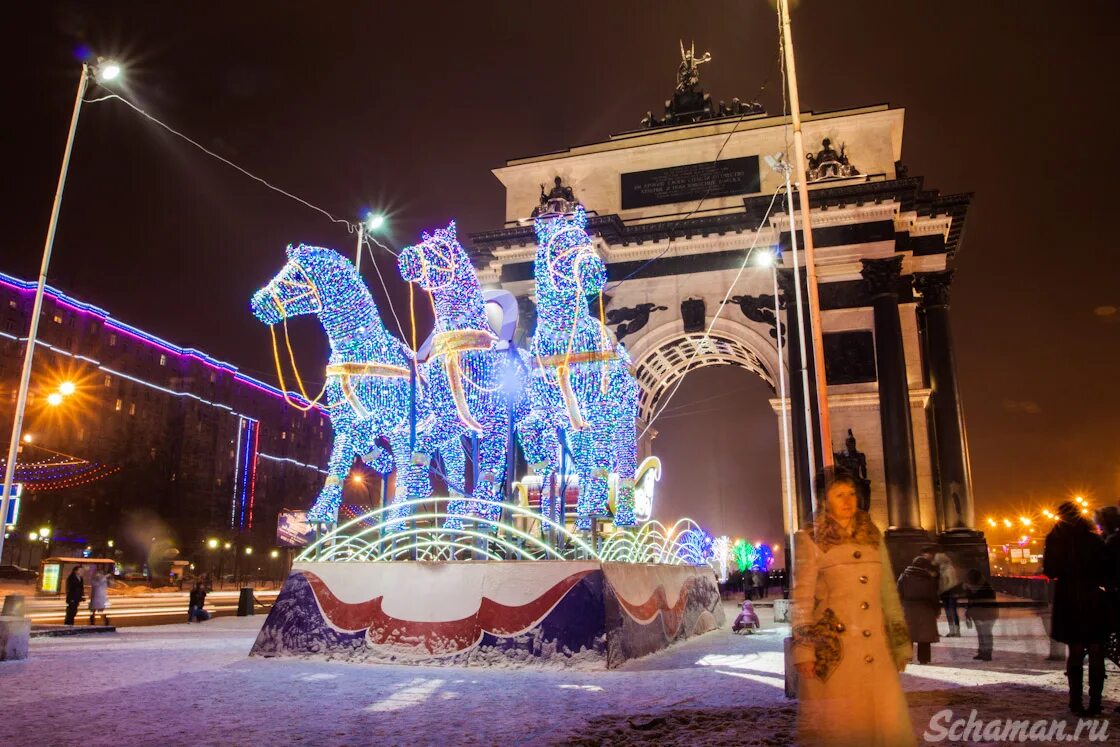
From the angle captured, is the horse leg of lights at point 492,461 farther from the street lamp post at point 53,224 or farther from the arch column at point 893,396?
the arch column at point 893,396

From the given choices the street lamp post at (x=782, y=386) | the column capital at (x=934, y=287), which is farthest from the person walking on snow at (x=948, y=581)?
the column capital at (x=934, y=287)

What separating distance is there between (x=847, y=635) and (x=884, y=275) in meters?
28.1

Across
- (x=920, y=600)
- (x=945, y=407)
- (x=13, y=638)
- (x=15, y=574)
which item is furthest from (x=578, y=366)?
(x=15, y=574)

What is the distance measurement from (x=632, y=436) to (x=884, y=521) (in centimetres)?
1413

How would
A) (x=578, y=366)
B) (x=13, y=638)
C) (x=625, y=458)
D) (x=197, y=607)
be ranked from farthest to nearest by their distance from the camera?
1. (x=197, y=607)
2. (x=625, y=458)
3. (x=578, y=366)
4. (x=13, y=638)

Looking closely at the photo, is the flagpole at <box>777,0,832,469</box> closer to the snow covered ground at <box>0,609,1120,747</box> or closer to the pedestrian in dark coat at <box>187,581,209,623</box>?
the snow covered ground at <box>0,609,1120,747</box>

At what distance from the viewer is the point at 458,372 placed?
15680 mm

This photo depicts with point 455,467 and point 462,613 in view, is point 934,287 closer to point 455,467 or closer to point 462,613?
point 455,467

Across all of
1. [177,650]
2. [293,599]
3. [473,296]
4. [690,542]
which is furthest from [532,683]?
[690,542]

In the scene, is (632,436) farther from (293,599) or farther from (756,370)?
(756,370)

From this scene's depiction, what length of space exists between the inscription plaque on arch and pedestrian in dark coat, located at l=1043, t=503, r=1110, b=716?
28520mm

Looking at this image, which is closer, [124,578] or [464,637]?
[464,637]

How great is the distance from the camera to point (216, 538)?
227 ft

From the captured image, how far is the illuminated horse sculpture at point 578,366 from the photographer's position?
642 inches
